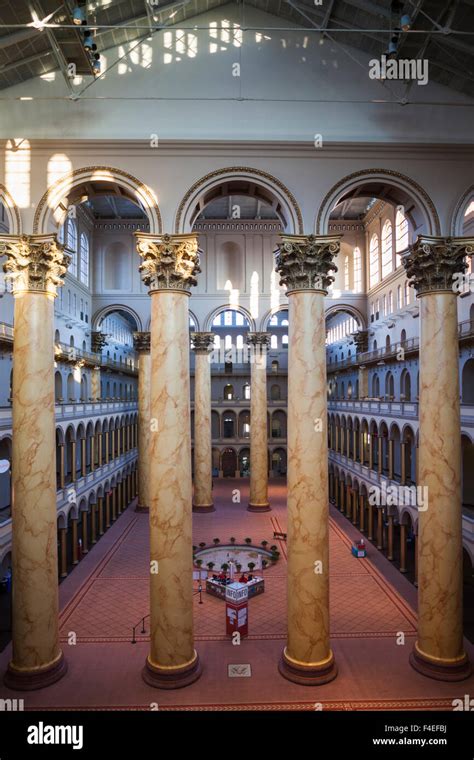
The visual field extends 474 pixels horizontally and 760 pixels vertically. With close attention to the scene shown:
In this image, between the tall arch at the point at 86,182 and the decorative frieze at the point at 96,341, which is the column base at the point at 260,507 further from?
the tall arch at the point at 86,182

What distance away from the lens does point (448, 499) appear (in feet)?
34.7

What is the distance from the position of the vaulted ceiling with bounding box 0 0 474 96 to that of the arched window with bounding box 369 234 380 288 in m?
18.2

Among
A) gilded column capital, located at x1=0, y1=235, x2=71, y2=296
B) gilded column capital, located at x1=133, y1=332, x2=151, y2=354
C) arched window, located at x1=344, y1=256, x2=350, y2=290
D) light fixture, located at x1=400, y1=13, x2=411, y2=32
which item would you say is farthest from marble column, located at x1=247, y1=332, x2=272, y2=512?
light fixture, located at x1=400, y1=13, x2=411, y2=32

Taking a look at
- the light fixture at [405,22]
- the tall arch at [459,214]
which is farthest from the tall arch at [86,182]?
the tall arch at [459,214]

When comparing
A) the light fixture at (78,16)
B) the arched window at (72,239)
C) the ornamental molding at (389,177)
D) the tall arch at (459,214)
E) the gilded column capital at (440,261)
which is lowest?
the gilded column capital at (440,261)

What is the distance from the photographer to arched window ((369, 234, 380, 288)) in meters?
29.4

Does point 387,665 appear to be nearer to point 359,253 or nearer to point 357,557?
point 357,557

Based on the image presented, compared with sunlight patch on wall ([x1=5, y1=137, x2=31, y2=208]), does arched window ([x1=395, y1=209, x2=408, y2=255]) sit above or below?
above

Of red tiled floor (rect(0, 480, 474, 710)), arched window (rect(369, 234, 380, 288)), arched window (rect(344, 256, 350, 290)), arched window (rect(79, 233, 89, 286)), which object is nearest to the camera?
red tiled floor (rect(0, 480, 474, 710))

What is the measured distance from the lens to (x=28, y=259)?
35.2 ft

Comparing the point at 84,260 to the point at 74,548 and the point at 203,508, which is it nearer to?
the point at 203,508

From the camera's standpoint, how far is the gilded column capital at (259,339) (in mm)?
29250

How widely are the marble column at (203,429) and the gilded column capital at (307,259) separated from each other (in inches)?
710

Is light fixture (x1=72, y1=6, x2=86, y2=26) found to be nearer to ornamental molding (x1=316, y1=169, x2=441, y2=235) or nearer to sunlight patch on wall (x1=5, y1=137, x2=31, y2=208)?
sunlight patch on wall (x1=5, y1=137, x2=31, y2=208)
